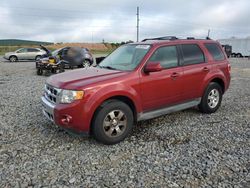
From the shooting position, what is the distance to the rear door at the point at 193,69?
5113 millimetres

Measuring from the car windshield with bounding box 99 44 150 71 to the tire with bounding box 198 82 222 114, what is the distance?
6.40 feet

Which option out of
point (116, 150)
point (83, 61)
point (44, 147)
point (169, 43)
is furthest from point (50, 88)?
point (83, 61)

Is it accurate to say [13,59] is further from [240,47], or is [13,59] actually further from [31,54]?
[240,47]

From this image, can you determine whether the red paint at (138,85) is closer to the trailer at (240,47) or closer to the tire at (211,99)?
the tire at (211,99)

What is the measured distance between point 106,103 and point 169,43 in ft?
6.55

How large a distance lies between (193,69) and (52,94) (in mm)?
2984

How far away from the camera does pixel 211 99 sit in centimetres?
Answer: 581

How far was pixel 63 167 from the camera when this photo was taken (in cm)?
343

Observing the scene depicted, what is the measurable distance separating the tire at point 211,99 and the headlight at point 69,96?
3131 mm

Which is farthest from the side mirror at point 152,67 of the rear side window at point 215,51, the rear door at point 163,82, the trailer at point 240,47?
the trailer at point 240,47

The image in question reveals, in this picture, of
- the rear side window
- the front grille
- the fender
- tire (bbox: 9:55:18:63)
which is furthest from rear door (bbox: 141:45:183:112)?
tire (bbox: 9:55:18:63)

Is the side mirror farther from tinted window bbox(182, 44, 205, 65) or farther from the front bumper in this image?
the front bumper

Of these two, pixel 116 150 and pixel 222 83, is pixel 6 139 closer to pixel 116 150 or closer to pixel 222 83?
pixel 116 150

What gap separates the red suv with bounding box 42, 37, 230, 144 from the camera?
3906 mm
